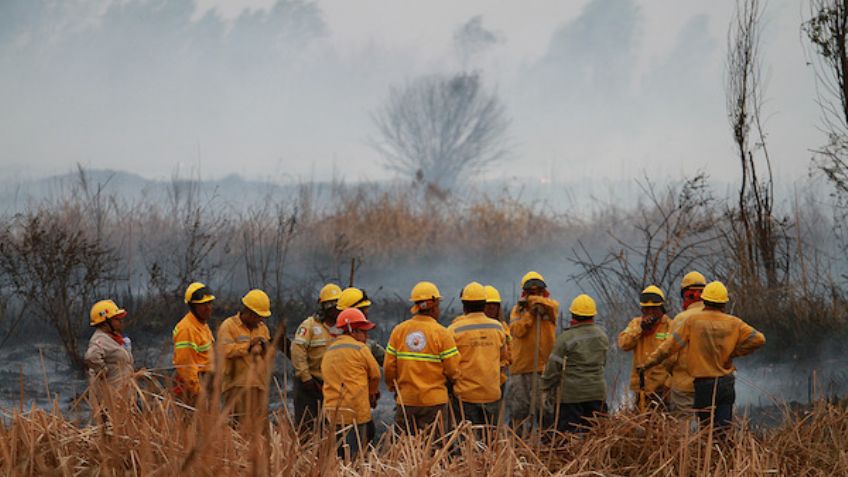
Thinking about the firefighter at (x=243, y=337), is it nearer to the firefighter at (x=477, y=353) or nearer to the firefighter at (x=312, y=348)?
the firefighter at (x=312, y=348)

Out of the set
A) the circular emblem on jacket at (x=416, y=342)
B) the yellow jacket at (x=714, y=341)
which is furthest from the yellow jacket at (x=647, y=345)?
the circular emblem on jacket at (x=416, y=342)

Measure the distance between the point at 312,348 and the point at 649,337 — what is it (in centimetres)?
307

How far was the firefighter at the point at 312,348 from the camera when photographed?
7906mm

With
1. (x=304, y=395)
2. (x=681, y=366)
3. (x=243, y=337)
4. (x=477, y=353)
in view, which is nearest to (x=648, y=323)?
(x=681, y=366)

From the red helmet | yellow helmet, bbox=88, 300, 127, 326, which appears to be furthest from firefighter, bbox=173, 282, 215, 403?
the red helmet

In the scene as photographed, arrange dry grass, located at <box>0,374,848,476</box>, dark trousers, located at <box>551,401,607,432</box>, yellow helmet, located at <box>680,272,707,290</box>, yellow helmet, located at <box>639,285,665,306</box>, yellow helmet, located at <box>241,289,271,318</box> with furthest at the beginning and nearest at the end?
1. yellow helmet, located at <box>680,272,707,290</box>
2. yellow helmet, located at <box>639,285,665,306</box>
3. dark trousers, located at <box>551,401,607,432</box>
4. yellow helmet, located at <box>241,289,271,318</box>
5. dry grass, located at <box>0,374,848,476</box>

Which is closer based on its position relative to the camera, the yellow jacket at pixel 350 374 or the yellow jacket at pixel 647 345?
the yellow jacket at pixel 350 374

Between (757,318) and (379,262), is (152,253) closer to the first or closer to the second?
(379,262)

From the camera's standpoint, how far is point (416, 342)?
7.18 meters

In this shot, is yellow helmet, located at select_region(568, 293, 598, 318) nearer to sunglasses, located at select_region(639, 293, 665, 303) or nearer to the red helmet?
sunglasses, located at select_region(639, 293, 665, 303)

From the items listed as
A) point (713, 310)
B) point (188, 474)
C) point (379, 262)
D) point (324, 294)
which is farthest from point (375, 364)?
point (379, 262)

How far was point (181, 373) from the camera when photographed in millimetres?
7258

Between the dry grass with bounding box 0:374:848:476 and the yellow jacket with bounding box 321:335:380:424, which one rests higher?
the dry grass with bounding box 0:374:848:476

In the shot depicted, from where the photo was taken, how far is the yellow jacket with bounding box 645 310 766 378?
303 inches
